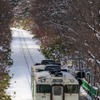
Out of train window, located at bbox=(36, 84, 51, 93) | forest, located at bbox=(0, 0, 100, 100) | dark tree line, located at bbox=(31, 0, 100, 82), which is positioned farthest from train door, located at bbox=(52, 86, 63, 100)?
forest, located at bbox=(0, 0, 100, 100)

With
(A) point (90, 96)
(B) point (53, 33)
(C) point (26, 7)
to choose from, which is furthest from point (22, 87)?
(C) point (26, 7)

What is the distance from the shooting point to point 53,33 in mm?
49938

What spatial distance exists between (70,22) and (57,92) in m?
24.3

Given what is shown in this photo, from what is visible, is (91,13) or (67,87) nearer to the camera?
(67,87)

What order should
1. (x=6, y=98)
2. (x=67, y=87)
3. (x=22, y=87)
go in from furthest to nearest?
(x=22, y=87)
(x=6, y=98)
(x=67, y=87)

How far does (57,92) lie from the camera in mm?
21016

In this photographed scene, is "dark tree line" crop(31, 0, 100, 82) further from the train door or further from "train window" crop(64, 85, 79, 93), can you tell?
the train door

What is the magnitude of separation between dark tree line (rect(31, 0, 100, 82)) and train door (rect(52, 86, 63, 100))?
3729 millimetres

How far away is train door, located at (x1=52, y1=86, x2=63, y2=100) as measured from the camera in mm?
20922

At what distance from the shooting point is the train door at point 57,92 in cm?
2092

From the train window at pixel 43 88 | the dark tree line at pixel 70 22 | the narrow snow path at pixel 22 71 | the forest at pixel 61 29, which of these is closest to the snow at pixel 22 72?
the narrow snow path at pixel 22 71

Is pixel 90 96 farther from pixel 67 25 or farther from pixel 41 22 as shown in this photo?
pixel 41 22

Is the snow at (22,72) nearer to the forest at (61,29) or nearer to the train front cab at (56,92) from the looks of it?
the forest at (61,29)

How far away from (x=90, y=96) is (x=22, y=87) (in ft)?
18.1
